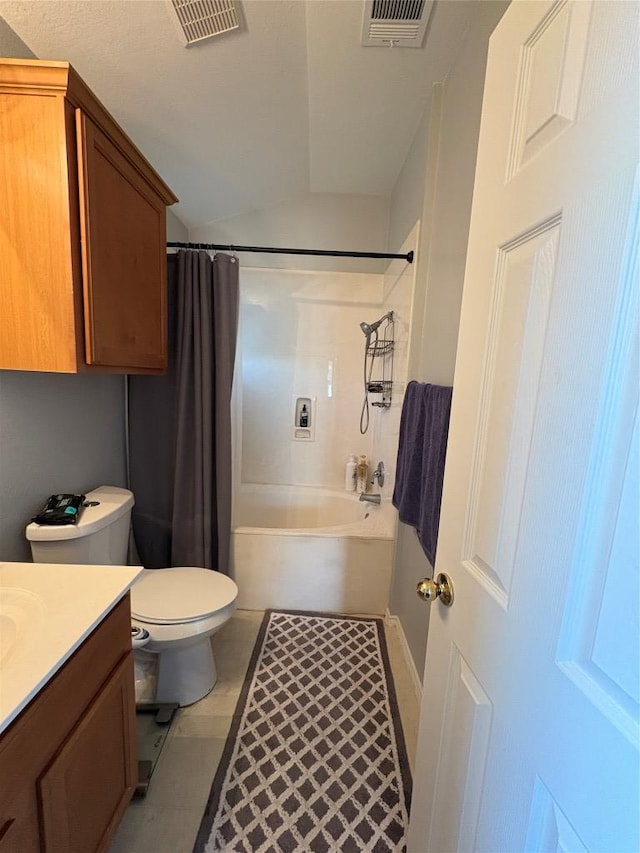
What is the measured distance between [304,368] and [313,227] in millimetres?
972

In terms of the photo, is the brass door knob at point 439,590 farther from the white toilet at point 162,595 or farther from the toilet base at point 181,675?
the toilet base at point 181,675

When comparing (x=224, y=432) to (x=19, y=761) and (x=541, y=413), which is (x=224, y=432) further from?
(x=541, y=413)

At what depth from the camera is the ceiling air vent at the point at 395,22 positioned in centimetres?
120

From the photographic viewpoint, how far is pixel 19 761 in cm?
64

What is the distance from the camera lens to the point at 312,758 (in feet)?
4.43

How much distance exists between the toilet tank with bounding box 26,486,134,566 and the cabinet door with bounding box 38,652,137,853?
19.3 inches

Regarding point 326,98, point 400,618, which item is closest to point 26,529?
point 400,618

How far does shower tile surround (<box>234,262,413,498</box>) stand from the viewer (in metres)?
2.76

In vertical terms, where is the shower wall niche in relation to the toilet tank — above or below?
above

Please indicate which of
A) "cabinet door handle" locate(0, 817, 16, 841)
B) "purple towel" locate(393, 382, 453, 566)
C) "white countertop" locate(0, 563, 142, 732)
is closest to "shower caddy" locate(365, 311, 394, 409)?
"purple towel" locate(393, 382, 453, 566)

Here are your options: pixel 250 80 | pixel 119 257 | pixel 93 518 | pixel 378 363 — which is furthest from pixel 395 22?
Answer: pixel 93 518

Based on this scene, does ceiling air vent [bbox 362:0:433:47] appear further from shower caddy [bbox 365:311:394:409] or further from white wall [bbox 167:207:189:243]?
white wall [bbox 167:207:189:243]

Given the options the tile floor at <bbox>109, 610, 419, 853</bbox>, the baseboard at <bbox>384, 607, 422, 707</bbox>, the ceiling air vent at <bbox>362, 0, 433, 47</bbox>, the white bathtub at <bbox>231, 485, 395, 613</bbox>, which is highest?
the ceiling air vent at <bbox>362, 0, 433, 47</bbox>

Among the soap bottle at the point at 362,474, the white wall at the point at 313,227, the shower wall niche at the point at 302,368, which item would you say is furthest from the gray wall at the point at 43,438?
the soap bottle at the point at 362,474
